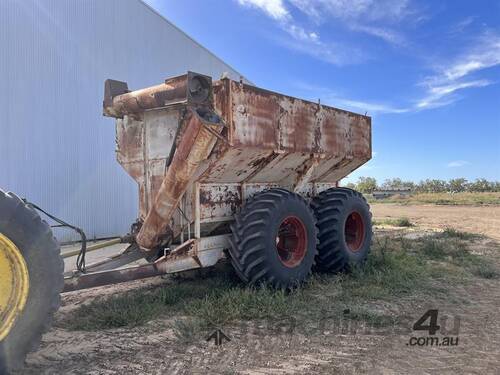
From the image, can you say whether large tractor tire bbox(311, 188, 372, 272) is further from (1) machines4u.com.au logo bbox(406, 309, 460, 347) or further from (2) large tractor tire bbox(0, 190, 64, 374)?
(2) large tractor tire bbox(0, 190, 64, 374)

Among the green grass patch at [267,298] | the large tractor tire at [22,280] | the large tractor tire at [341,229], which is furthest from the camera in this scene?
the large tractor tire at [341,229]

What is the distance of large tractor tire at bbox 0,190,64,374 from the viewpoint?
3270mm

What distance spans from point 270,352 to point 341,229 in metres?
3.52

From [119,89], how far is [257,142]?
2.11 m

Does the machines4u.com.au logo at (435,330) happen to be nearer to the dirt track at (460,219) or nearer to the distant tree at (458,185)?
the dirt track at (460,219)

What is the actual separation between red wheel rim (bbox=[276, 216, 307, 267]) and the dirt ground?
153cm

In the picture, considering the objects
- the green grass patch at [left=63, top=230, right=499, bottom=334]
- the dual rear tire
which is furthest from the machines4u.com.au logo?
the dual rear tire

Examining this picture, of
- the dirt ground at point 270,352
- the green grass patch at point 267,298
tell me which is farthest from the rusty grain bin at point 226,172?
the dirt ground at point 270,352

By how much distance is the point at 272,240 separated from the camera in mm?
5801

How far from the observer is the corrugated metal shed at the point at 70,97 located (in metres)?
11.9

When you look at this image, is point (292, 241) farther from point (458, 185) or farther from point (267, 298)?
point (458, 185)

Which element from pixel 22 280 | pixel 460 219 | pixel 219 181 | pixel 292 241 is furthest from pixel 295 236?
pixel 460 219

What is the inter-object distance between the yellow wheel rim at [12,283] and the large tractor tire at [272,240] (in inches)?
113

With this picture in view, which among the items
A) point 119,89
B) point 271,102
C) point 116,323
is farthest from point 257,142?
point 116,323
